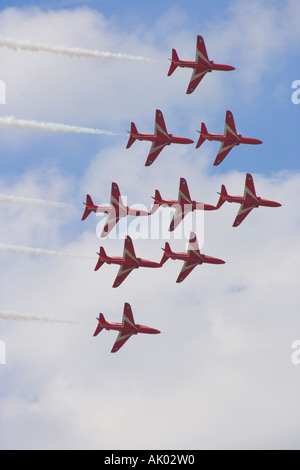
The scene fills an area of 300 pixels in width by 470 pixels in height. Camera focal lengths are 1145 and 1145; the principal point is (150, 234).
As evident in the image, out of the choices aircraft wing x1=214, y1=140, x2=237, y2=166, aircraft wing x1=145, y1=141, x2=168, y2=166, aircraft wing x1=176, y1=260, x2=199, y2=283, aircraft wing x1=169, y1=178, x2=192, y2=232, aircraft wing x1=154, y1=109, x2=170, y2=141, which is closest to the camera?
aircraft wing x1=154, y1=109, x2=170, y2=141

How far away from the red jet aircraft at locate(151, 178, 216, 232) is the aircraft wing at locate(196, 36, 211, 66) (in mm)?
14124

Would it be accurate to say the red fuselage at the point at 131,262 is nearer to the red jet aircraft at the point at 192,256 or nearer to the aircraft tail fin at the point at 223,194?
the red jet aircraft at the point at 192,256

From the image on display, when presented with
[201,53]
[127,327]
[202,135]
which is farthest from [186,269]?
[201,53]

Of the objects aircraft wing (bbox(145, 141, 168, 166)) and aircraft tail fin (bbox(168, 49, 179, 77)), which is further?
aircraft wing (bbox(145, 141, 168, 166))

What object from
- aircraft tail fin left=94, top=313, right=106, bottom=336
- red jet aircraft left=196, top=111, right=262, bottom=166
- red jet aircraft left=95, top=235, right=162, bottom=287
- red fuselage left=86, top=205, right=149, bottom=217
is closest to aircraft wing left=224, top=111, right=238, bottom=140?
red jet aircraft left=196, top=111, right=262, bottom=166

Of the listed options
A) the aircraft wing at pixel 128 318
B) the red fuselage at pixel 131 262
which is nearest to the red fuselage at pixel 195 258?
the red fuselage at pixel 131 262

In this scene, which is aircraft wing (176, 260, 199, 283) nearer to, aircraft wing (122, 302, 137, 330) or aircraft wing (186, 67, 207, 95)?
aircraft wing (122, 302, 137, 330)

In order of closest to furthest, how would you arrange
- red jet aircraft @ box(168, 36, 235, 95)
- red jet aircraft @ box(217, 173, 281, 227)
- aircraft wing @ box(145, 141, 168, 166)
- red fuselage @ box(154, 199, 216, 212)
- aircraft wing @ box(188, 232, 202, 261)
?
1. red jet aircraft @ box(168, 36, 235, 95)
2. aircraft wing @ box(188, 232, 202, 261)
3. aircraft wing @ box(145, 141, 168, 166)
4. red fuselage @ box(154, 199, 216, 212)
5. red jet aircraft @ box(217, 173, 281, 227)

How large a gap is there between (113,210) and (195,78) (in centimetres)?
1873

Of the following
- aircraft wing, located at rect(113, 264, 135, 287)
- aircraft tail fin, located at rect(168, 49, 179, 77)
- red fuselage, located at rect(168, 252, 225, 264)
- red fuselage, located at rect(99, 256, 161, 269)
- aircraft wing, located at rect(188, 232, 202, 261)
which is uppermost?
aircraft tail fin, located at rect(168, 49, 179, 77)

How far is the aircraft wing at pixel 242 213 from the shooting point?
139625 millimetres

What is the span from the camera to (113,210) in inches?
5374

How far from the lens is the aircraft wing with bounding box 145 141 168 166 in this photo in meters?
138

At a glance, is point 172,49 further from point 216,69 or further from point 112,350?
point 112,350
